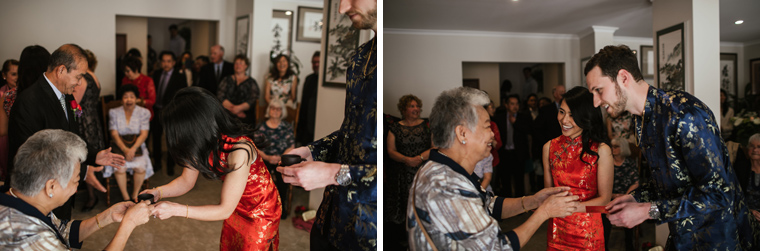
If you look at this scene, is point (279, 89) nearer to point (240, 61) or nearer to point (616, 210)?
point (240, 61)

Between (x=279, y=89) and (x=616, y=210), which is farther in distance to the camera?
(x=279, y=89)

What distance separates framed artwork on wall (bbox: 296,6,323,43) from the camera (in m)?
3.61

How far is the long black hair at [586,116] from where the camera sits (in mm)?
1279

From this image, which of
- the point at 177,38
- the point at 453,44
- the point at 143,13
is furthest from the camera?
the point at 177,38

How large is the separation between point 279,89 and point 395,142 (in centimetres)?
213

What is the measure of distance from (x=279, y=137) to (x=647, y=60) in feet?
7.58

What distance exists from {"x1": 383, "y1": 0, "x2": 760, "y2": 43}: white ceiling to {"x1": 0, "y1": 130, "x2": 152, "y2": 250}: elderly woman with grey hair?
3.48 ft

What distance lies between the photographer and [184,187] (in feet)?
5.20

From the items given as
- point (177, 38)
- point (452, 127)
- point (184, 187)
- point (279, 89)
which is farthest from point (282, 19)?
point (177, 38)

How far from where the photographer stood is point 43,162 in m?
1.33

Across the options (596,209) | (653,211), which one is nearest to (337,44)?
(596,209)

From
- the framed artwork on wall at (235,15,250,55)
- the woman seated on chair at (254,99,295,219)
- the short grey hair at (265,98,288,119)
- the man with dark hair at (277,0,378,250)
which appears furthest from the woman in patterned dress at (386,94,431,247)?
the framed artwork on wall at (235,15,250,55)

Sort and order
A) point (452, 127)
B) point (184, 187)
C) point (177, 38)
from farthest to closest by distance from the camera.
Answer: point (177, 38), point (184, 187), point (452, 127)

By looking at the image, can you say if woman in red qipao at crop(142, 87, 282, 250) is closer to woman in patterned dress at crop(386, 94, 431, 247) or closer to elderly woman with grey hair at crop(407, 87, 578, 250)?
woman in patterned dress at crop(386, 94, 431, 247)
